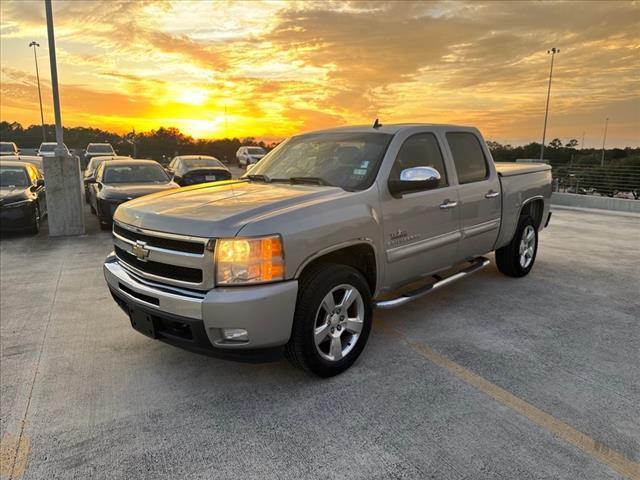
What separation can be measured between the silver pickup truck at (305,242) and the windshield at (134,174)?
6.40 meters

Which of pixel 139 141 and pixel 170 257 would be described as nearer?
pixel 170 257

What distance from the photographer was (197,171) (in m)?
13.4

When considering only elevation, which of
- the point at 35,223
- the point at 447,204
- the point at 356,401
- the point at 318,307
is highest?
the point at 447,204

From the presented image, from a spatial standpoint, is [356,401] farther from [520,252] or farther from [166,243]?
[520,252]

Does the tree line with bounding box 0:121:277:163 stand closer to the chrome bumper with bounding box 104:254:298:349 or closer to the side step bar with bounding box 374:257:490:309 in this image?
the side step bar with bounding box 374:257:490:309

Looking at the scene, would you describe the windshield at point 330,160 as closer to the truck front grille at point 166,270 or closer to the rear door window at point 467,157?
the rear door window at point 467,157

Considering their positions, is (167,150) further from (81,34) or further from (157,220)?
(157,220)

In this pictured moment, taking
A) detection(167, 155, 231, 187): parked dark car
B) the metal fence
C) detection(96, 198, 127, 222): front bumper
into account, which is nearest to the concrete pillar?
detection(96, 198, 127, 222): front bumper

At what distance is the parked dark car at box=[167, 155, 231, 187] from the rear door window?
8753 mm

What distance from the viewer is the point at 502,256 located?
6.10 metres

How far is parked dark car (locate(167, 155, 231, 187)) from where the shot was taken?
13367mm

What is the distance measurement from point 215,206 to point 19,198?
7643 millimetres

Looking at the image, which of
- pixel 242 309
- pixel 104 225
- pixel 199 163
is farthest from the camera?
pixel 199 163

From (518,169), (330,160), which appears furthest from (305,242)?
(518,169)
